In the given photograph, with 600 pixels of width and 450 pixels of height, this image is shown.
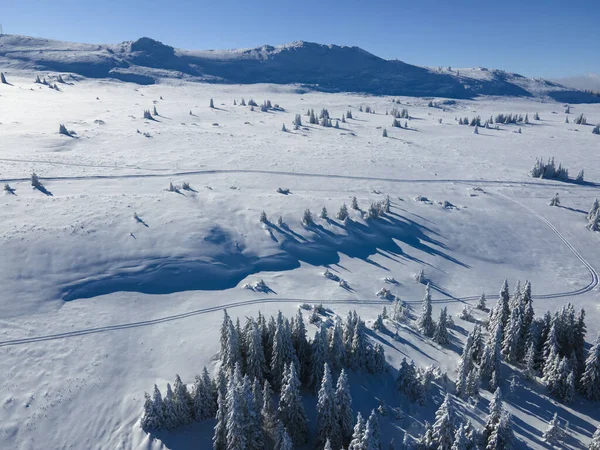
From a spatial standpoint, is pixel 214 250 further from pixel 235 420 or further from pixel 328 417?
pixel 328 417

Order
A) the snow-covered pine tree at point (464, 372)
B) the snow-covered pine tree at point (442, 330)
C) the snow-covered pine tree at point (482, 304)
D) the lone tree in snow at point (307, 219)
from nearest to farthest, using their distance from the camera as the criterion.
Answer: the snow-covered pine tree at point (464, 372), the snow-covered pine tree at point (442, 330), the snow-covered pine tree at point (482, 304), the lone tree in snow at point (307, 219)

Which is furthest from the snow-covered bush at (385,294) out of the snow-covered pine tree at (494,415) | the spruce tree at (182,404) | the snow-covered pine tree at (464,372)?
the spruce tree at (182,404)

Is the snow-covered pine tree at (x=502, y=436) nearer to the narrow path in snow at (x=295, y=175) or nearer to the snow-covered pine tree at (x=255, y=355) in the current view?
the snow-covered pine tree at (x=255, y=355)

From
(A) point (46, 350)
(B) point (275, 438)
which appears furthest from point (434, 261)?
(A) point (46, 350)

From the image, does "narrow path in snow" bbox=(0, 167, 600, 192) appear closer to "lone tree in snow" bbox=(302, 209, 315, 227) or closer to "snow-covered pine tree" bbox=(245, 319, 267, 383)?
"lone tree in snow" bbox=(302, 209, 315, 227)

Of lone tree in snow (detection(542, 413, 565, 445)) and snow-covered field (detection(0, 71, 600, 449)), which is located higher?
snow-covered field (detection(0, 71, 600, 449))

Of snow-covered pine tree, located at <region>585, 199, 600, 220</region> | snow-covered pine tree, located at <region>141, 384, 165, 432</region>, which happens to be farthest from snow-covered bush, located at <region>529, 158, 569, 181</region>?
snow-covered pine tree, located at <region>141, 384, 165, 432</region>
